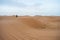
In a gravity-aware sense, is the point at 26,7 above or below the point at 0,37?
above

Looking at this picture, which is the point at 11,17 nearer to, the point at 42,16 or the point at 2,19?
the point at 2,19

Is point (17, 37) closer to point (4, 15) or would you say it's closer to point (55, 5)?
point (4, 15)

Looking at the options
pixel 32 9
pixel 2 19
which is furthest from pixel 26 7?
pixel 2 19

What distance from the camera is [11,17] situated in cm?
46

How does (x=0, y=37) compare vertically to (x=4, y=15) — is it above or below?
below

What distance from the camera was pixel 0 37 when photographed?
0.45 metres

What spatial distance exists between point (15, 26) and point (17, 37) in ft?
0.18

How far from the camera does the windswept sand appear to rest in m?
0.44

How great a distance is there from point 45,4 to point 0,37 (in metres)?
0.28

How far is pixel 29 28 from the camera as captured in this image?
453mm

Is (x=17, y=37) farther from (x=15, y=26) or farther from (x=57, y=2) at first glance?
(x=57, y=2)

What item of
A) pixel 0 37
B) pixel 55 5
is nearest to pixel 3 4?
pixel 0 37

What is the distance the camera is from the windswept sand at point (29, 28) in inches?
17.4

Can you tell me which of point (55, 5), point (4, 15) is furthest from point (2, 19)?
point (55, 5)
